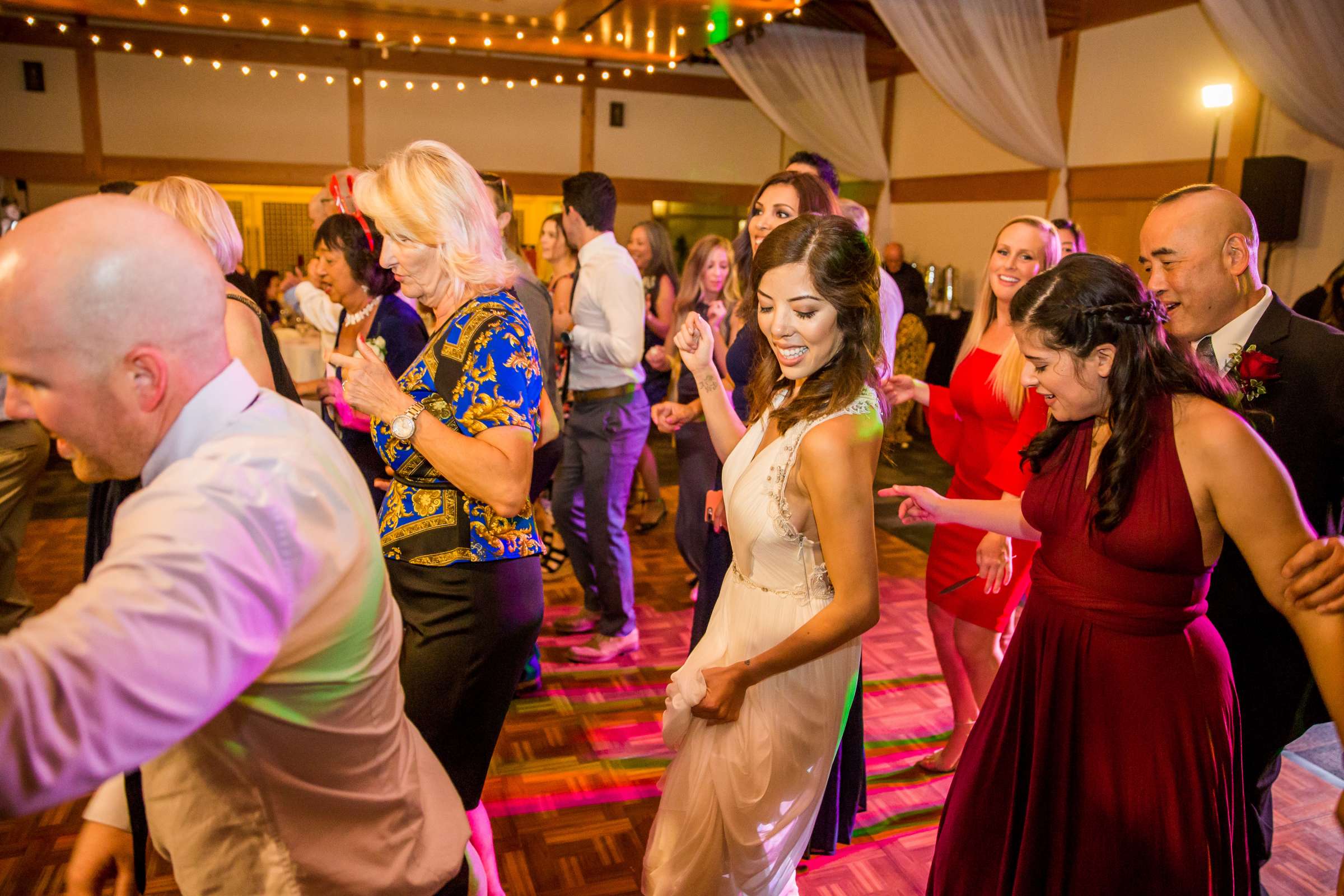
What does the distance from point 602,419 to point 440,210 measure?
189 cm

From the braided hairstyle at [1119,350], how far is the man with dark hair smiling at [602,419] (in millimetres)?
2126

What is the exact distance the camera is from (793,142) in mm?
10828

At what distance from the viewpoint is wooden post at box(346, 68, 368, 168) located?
9312 mm

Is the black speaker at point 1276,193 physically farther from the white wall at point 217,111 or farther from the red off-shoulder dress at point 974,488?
the white wall at point 217,111

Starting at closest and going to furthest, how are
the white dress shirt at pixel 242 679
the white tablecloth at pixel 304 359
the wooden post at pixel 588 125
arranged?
1. the white dress shirt at pixel 242 679
2. the white tablecloth at pixel 304 359
3. the wooden post at pixel 588 125

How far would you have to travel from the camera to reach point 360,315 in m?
2.93

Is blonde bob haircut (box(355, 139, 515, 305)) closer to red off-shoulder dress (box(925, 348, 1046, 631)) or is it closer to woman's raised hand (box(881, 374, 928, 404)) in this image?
woman's raised hand (box(881, 374, 928, 404))

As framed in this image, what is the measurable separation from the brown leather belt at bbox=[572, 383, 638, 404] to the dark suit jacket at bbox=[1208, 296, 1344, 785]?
84.9 inches

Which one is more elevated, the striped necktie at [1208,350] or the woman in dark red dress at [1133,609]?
the striped necktie at [1208,350]

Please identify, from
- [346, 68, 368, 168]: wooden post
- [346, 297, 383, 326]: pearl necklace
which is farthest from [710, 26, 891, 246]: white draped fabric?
[346, 297, 383, 326]: pearl necklace

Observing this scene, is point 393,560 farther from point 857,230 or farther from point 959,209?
point 959,209

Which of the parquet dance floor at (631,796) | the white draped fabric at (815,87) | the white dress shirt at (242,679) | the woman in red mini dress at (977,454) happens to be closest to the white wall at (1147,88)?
the white draped fabric at (815,87)

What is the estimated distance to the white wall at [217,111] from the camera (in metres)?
8.80

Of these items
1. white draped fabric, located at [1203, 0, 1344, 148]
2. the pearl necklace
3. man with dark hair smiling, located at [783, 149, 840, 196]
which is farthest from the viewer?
white draped fabric, located at [1203, 0, 1344, 148]
